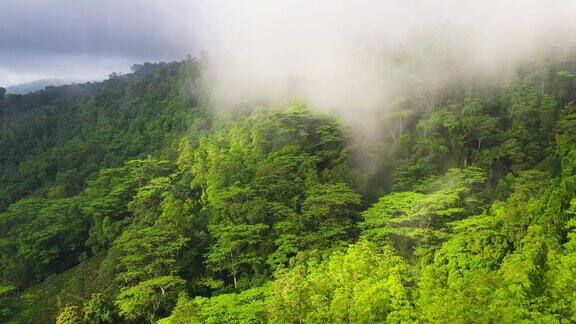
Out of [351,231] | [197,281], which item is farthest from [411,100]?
[197,281]

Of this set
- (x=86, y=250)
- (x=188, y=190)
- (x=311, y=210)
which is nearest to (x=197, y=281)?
(x=311, y=210)

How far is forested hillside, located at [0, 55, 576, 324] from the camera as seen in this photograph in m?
22.3

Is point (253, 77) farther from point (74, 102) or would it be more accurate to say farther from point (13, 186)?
point (74, 102)

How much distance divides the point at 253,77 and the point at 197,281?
3504 cm

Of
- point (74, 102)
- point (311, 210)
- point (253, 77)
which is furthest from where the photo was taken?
point (74, 102)

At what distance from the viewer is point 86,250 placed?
160 ft

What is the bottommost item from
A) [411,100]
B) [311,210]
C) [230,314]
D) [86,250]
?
[86,250]

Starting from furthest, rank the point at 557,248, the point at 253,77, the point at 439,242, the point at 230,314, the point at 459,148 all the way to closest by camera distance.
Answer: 1. the point at 253,77
2. the point at 459,148
3. the point at 439,242
4. the point at 230,314
5. the point at 557,248

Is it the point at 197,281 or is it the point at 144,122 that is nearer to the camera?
the point at 197,281

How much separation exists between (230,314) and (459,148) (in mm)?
23509

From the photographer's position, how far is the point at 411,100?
4694cm

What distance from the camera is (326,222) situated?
33.5 meters

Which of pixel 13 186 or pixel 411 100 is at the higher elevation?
pixel 411 100

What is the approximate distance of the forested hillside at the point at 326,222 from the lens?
2227cm
